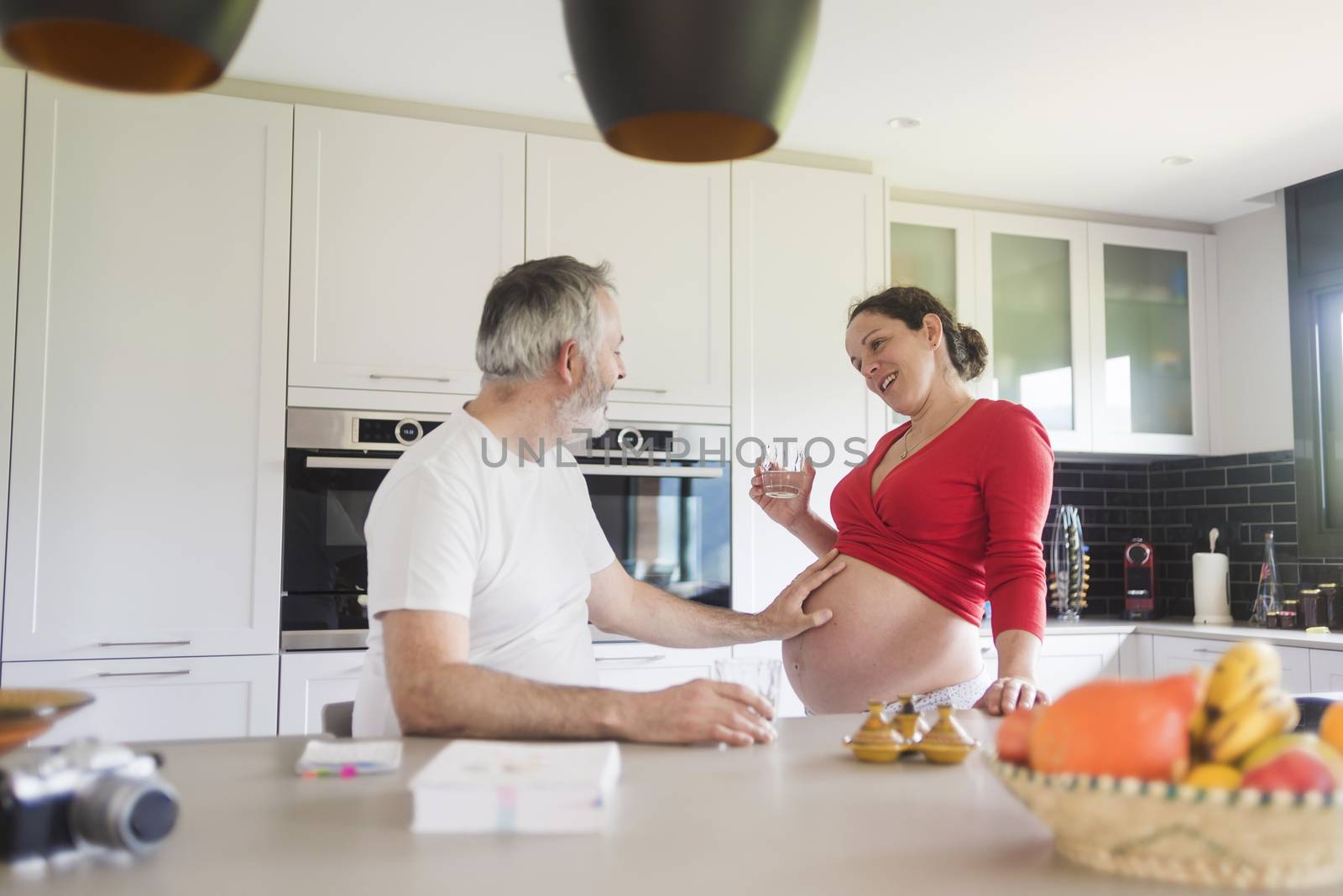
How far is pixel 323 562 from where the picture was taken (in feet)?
9.99

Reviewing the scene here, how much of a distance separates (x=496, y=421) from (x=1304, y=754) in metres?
1.31

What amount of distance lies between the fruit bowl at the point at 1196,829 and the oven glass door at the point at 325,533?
8.33 ft

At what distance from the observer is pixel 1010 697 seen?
1.52 m

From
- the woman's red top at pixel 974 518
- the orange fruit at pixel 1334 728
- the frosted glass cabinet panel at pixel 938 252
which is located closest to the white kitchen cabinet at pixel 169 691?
the woman's red top at pixel 974 518

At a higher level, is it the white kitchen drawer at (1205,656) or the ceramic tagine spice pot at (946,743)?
the ceramic tagine spice pot at (946,743)

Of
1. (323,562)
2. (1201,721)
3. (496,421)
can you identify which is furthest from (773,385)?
(1201,721)

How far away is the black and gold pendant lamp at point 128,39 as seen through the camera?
0.80m

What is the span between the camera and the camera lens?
2.49ft

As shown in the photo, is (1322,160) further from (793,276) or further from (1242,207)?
(793,276)

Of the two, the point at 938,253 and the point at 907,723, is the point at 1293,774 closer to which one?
the point at 907,723

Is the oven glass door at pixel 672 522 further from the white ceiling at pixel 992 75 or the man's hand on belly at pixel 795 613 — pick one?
the man's hand on belly at pixel 795 613

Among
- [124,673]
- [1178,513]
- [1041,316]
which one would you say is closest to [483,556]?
[124,673]

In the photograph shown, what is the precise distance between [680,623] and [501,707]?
0.70 meters

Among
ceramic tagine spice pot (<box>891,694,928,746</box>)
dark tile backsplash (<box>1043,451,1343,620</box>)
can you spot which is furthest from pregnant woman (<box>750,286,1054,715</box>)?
dark tile backsplash (<box>1043,451,1343,620</box>)
